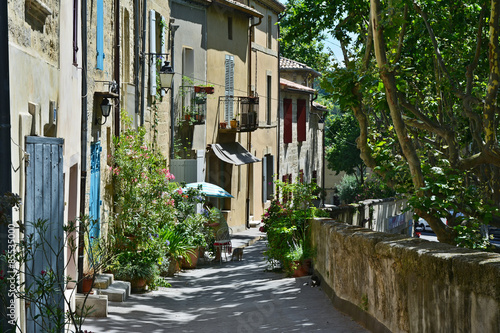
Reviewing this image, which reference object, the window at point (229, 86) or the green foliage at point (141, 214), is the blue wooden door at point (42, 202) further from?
Result: the window at point (229, 86)

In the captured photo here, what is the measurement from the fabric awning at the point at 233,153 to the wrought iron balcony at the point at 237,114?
2.14 ft

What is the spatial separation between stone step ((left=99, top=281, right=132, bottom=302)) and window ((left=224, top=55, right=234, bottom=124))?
45.1ft

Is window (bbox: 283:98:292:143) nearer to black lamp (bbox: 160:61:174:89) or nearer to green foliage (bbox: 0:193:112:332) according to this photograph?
black lamp (bbox: 160:61:174:89)

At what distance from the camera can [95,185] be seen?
36.3 ft

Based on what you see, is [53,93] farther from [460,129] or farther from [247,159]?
[247,159]

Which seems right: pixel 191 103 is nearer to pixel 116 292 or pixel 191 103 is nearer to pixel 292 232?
pixel 292 232

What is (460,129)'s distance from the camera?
15.2m

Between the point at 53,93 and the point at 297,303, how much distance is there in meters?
4.44

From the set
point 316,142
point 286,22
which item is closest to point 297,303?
point 286,22

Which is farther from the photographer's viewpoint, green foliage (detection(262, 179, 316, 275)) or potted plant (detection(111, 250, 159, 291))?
green foliage (detection(262, 179, 316, 275))

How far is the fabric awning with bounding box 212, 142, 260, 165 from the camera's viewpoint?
22781 mm

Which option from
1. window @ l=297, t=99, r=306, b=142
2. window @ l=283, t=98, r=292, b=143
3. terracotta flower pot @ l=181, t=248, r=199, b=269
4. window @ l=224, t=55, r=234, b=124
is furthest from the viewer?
window @ l=297, t=99, r=306, b=142

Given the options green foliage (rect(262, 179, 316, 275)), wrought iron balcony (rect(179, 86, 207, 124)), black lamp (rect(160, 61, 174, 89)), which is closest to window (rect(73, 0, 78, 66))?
green foliage (rect(262, 179, 316, 275))

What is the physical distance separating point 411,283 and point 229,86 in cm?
1896
